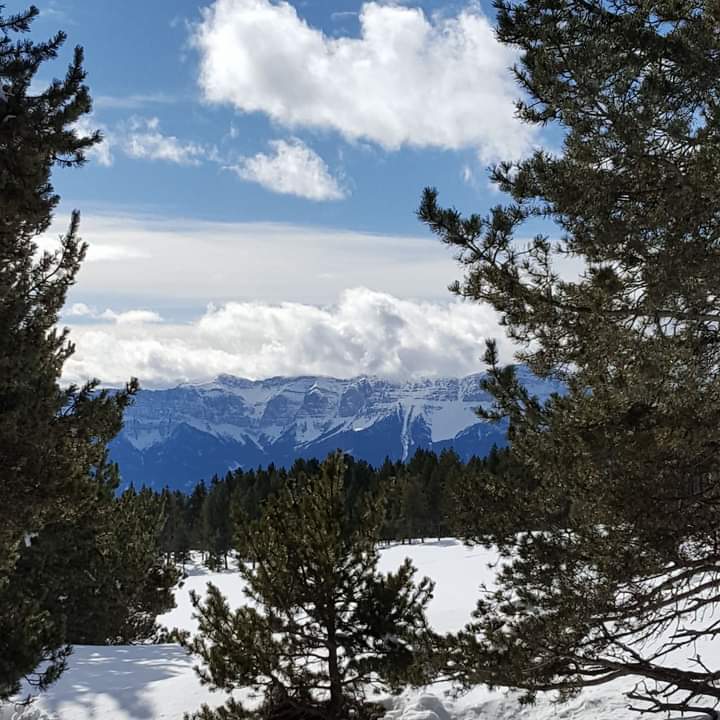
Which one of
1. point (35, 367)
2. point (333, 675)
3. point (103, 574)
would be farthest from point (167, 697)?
point (35, 367)

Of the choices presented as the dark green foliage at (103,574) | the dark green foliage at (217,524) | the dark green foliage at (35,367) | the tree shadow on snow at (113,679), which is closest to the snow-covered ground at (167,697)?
the tree shadow on snow at (113,679)

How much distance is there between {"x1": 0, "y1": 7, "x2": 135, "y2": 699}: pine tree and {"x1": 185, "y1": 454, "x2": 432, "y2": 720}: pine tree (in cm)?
254

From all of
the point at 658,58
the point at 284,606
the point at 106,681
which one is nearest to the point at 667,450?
the point at 658,58

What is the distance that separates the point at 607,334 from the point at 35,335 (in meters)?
5.14

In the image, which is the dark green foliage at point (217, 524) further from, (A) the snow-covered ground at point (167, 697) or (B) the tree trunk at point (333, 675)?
(B) the tree trunk at point (333, 675)

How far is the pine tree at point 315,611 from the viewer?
348 inches

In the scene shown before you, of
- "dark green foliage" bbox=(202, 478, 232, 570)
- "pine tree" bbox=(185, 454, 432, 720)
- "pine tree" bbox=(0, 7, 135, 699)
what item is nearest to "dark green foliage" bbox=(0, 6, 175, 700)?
"pine tree" bbox=(0, 7, 135, 699)

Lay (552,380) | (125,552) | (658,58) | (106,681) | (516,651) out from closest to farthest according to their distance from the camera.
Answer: (658,58) < (516,651) < (552,380) < (106,681) < (125,552)

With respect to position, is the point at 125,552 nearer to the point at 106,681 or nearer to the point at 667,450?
the point at 106,681

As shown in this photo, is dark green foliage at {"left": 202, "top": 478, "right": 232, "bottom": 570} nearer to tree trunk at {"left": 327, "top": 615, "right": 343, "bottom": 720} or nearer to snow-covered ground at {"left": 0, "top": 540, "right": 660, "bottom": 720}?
snow-covered ground at {"left": 0, "top": 540, "right": 660, "bottom": 720}

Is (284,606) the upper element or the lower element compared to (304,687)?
upper

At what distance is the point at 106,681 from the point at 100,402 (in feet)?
30.3

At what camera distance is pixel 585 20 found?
227 inches

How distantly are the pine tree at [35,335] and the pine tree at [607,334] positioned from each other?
340 centimetres
